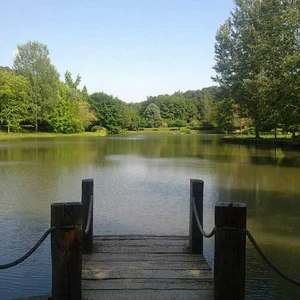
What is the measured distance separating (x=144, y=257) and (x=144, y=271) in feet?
2.01

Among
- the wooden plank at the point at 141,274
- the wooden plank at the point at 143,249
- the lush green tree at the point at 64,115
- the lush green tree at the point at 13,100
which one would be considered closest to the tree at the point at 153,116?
the lush green tree at the point at 64,115

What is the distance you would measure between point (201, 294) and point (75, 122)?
67.5 m

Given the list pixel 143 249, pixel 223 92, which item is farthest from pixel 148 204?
pixel 223 92

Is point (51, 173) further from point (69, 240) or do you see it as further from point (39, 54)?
point (39, 54)

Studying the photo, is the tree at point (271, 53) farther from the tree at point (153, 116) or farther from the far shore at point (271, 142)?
the tree at point (153, 116)

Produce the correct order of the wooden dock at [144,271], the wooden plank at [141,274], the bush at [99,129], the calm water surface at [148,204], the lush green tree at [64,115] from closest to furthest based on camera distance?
1. the wooden dock at [144,271]
2. the wooden plank at [141,274]
3. the calm water surface at [148,204]
4. the lush green tree at [64,115]
5. the bush at [99,129]

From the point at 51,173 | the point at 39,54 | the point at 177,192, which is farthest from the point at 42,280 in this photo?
the point at 39,54

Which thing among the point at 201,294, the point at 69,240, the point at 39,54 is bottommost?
the point at 201,294

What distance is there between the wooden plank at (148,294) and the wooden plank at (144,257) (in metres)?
1.09

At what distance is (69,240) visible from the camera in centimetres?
354

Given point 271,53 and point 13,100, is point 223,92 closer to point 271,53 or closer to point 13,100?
point 271,53

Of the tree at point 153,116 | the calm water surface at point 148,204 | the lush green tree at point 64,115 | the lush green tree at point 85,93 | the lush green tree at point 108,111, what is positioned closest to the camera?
the calm water surface at point 148,204

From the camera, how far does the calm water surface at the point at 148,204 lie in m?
6.24

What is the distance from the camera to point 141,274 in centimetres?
491
